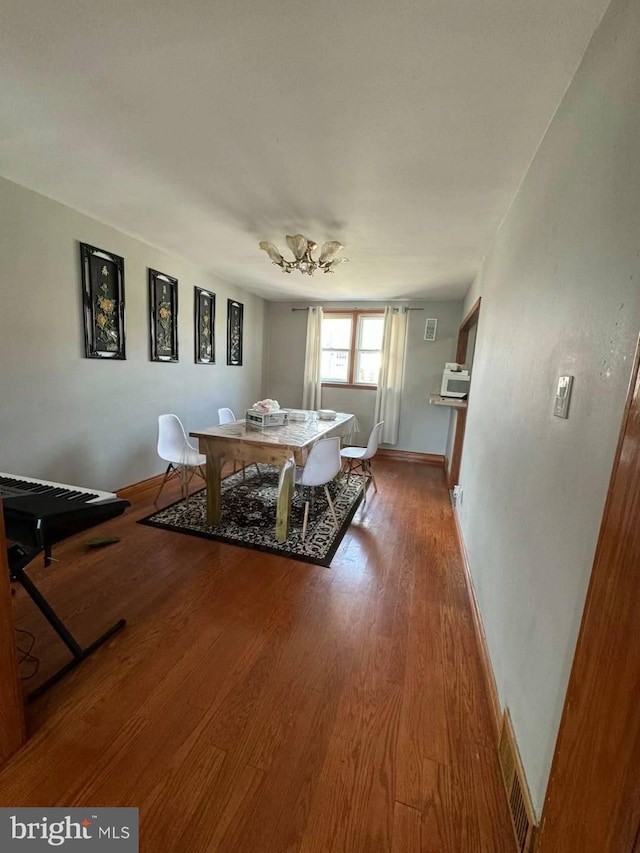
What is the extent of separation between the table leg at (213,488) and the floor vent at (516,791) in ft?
6.89

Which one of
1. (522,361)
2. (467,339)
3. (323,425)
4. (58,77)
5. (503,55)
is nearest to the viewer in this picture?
(503,55)

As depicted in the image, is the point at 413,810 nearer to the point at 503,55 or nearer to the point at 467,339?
the point at 503,55

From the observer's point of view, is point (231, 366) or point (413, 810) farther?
point (231, 366)

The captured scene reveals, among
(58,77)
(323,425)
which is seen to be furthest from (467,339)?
(58,77)

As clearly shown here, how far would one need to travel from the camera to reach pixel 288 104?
1327 millimetres

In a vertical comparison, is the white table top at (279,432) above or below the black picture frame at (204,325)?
below

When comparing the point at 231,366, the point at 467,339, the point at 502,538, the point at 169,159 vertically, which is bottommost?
the point at 502,538

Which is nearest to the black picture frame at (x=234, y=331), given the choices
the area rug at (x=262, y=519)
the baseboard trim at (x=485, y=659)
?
the area rug at (x=262, y=519)

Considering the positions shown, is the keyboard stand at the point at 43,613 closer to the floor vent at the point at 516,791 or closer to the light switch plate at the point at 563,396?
the floor vent at the point at 516,791

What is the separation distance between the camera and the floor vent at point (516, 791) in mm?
875

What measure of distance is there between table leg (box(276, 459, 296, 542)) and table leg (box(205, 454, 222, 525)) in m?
0.53

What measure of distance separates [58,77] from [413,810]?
279cm

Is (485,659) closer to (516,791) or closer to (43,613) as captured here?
(516,791)

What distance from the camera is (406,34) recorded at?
1.02 meters
